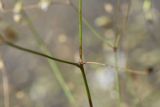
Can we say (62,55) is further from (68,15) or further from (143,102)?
(143,102)

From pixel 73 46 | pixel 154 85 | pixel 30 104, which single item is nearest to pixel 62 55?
pixel 73 46

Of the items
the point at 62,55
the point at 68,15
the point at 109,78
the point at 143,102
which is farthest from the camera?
the point at 68,15

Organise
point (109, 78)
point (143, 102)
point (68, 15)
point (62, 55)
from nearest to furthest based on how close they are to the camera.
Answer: point (143, 102) < point (109, 78) < point (62, 55) < point (68, 15)

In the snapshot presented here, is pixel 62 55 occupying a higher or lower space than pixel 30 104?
A: higher

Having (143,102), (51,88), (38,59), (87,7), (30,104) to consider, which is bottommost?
(143,102)

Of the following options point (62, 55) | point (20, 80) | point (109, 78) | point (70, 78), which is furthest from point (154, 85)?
point (20, 80)

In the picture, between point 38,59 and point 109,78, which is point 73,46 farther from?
point 109,78

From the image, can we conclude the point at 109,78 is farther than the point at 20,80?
No
